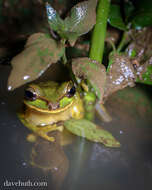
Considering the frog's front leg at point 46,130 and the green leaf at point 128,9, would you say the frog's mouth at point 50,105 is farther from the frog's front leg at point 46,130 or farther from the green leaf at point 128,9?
the green leaf at point 128,9

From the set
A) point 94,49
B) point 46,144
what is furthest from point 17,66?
point 46,144

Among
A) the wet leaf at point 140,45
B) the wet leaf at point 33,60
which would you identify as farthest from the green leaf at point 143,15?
the wet leaf at point 33,60

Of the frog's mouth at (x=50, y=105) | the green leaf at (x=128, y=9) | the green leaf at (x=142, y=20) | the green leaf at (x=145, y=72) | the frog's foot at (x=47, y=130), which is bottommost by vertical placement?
the frog's foot at (x=47, y=130)

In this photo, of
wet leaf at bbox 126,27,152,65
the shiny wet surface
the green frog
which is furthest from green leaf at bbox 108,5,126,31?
the shiny wet surface

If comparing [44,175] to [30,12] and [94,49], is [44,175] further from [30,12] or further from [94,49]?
[30,12]

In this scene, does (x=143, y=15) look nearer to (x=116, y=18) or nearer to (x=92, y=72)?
(x=116, y=18)

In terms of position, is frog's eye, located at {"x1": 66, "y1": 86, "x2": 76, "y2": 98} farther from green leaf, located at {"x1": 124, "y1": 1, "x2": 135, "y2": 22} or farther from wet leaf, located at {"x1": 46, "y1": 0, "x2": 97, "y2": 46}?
green leaf, located at {"x1": 124, "y1": 1, "x2": 135, "y2": 22}
